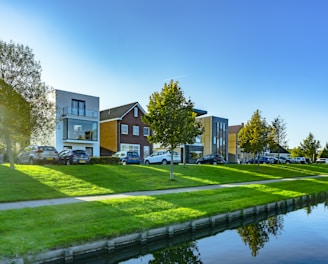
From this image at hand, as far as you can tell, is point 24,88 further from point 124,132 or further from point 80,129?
point 124,132

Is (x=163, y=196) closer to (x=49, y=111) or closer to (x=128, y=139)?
(x=49, y=111)

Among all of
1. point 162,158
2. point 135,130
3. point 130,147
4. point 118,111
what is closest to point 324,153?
point 135,130

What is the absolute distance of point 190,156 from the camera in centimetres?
4853

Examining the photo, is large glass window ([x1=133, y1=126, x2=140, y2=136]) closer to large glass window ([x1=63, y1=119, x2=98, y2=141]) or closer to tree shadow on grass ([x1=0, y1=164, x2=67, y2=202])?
large glass window ([x1=63, y1=119, x2=98, y2=141])

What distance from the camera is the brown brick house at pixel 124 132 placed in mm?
38528

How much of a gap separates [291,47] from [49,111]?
16.3 metres

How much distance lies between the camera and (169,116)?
18688mm

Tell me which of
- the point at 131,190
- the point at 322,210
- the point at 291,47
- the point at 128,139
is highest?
the point at 291,47

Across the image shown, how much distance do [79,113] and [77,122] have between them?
3.71ft

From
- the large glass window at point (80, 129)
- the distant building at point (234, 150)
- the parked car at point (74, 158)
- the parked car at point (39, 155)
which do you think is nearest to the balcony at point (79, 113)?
the large glass window at point (80, 129)

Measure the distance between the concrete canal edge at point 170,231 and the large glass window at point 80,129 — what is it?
998 inches

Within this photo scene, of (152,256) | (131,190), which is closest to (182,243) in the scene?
(152,256)

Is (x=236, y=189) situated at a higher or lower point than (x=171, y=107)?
lower

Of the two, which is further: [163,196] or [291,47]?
[291,47]
